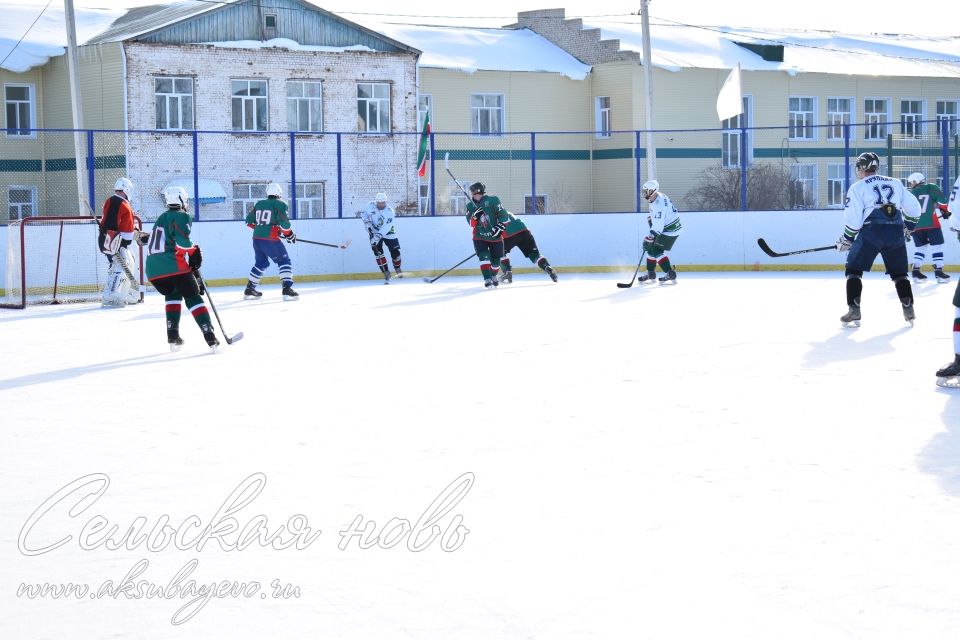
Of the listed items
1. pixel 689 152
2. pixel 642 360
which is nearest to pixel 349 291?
pixel 642 360

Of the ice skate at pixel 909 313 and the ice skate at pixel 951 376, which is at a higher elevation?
the ice skate at pixel 909 313

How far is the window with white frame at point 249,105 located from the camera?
28.2m

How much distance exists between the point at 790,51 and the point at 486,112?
903 centimetres

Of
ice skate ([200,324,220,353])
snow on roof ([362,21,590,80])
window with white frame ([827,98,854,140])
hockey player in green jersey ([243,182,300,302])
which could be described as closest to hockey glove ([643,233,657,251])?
hockey player in green jersey ([243,182,300,302])

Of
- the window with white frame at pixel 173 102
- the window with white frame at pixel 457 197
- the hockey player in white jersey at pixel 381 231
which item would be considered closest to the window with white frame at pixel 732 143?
the window with white frame at pixel 457 197

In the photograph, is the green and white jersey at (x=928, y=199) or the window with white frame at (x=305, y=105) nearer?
the green and white jersey at (x=928, y=199)

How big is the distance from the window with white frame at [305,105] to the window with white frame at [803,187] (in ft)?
32.6

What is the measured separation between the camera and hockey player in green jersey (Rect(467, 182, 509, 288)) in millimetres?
15742

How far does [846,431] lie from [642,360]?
2.84 metres

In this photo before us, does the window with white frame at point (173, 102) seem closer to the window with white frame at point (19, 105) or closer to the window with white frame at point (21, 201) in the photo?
the window with white frame at point (19, 105)

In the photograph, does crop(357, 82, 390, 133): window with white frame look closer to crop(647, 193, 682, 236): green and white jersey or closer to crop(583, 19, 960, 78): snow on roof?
crop(583, 19, 960, 78): snow on roof

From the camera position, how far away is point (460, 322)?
38.5ft

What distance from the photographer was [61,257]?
15766 mm

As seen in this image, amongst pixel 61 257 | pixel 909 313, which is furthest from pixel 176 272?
pixel 61 257
